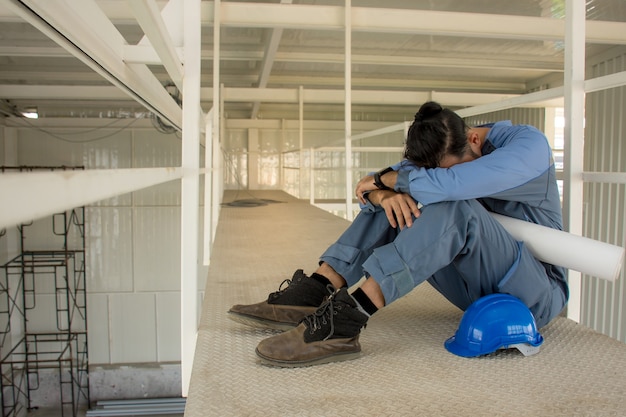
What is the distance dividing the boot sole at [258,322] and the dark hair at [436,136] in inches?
20.8

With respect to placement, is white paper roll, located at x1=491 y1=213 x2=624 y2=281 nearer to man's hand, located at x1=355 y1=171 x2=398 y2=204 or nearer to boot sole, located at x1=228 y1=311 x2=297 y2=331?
man's hand, located at x1=355 y1=171 x2=398 y2=204

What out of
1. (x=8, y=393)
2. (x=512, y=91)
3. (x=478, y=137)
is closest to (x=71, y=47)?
(x=478, y=137)

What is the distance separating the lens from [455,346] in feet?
3.63

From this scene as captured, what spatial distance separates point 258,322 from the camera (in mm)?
1215

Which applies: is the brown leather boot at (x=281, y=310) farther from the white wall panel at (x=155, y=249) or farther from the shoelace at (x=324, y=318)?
the white wall panel at (x=155, y=249)

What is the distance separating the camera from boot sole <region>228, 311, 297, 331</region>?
1211 millimetres

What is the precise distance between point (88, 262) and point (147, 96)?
667 centimetres

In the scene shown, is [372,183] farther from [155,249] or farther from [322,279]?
[155,249]

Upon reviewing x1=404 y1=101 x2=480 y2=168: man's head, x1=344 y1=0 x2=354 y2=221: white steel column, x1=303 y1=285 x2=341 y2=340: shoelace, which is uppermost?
x1=344 y1=0 x2=354 y2=221: white steel column

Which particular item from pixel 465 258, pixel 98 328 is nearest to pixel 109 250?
pixel 98 328

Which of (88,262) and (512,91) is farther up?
(512,91)

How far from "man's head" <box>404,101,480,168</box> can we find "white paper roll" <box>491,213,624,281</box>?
0.20m

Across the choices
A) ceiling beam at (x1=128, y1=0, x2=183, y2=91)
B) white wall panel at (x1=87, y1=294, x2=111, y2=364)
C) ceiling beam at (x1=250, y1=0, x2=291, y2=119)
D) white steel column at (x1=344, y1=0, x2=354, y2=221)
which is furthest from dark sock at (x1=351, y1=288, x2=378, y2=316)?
white wall panel at (x1=87, y1=294, x2=111, y2=364)

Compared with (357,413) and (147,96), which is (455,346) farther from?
(147,96)
